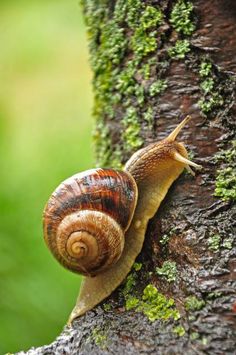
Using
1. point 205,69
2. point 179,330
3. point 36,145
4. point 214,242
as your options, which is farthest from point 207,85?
point 36,145

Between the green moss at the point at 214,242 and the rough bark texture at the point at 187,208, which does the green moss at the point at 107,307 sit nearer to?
the rough bark texture at the point at 187,208

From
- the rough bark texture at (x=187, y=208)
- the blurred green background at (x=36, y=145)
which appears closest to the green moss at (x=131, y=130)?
the rough bark texture at (x=187, y=208)

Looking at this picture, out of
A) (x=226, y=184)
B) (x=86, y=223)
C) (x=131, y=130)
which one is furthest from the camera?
(x=131, y=130)

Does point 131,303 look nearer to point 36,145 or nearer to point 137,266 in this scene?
point 137,266

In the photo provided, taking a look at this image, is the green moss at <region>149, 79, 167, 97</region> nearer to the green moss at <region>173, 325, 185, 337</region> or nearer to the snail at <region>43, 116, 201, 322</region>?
the snail at <region>43, 116, 201, 322</region>

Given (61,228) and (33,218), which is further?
(33,218)

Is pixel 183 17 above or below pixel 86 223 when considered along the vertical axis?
above

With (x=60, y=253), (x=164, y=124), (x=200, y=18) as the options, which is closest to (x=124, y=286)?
(x=60, y=253)

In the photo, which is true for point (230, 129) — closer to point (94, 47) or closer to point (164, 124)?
point (164, 124)
